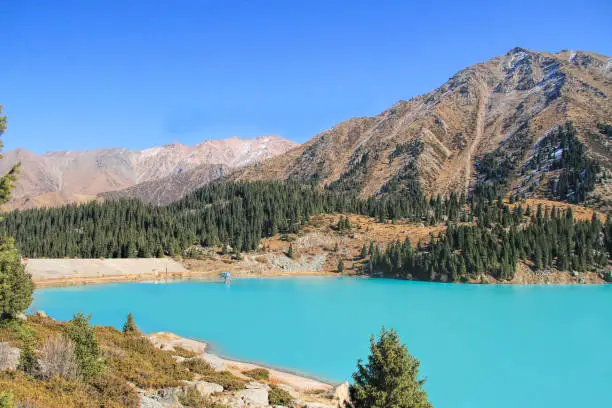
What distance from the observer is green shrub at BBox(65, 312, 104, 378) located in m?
13.8

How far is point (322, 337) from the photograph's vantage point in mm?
36438

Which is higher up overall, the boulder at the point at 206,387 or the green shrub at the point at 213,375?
the boulder at the point at 206,387

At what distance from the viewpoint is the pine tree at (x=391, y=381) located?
1216 cm

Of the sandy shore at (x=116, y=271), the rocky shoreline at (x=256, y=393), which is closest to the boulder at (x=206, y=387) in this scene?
the rocky shoreline at (x=256, y=393)

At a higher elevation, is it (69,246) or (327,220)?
(327,220)

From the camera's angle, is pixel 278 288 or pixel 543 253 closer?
pixel 278 288

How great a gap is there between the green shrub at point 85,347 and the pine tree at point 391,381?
8.98 metres

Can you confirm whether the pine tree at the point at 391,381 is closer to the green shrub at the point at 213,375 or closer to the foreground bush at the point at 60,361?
the green shrub at the point at 213,375

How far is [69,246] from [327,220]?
223 feet

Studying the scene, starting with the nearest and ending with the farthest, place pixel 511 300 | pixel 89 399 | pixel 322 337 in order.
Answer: pixel 89 399
pixel 322 337
pixel 511 300

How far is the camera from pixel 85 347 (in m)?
14.2

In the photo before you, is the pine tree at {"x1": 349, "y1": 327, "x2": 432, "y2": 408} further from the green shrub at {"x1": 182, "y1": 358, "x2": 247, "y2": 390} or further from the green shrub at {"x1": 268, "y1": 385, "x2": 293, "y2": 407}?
the green shrub at {"x1": 182, "y1": 358, "x2": 247, "y2": 390}

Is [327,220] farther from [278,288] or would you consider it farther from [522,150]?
[522,150]

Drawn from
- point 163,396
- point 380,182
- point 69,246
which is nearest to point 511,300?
point 163,396
